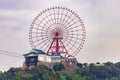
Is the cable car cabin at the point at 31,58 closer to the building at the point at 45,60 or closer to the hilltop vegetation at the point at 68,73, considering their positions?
the building at the point at 45,60

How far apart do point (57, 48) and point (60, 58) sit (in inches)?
1078

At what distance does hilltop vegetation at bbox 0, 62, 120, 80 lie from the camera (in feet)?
516

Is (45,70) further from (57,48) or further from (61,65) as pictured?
(61,65)

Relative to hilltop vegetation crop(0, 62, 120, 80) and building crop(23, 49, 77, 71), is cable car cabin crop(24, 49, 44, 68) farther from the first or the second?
hilltop vegetation crop(0, 62, 120, 80)

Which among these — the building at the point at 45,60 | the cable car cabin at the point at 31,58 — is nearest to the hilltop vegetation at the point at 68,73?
the building at the point at 45,60

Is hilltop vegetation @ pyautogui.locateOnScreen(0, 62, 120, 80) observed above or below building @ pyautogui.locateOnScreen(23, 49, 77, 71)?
below

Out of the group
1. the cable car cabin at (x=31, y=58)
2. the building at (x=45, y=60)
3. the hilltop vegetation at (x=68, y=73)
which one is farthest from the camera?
the building at (x=45, y=60)

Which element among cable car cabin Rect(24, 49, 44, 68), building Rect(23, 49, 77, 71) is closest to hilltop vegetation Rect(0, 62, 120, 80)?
building Rect(23, 49, 77, 71)

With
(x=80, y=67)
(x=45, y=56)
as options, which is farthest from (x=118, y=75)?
(x=45, y=56)

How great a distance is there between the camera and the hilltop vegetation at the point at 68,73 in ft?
516

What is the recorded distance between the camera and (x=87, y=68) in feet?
593

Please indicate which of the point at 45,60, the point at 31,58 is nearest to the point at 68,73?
the point at 45,60

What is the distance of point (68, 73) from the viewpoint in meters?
177

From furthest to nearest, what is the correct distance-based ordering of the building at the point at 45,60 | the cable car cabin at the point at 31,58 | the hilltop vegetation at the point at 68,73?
the building at the point at 45,60, the cable car cabin at the point at 31,58, the hilltop vegetation at the point at 68,73
